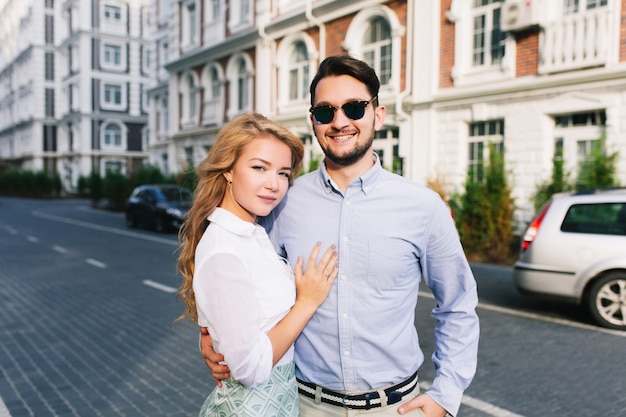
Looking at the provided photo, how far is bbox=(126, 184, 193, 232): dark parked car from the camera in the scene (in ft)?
59.2

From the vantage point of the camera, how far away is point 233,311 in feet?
5.31

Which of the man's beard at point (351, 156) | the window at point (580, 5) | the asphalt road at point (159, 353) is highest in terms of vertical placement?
the window at point (580, 5)

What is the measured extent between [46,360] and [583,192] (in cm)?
660

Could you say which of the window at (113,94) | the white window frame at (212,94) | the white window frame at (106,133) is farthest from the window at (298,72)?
the window at (113,94)

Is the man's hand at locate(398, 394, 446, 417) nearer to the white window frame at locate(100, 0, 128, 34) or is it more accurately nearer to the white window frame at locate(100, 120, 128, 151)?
the white window frame at locate(100, 120, 128, 151)

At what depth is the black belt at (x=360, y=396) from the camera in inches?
72.9

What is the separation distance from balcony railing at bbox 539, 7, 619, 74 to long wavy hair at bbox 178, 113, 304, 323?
11952mm

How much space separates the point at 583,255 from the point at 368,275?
554 cm

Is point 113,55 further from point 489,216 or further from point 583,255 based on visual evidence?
point 583,255

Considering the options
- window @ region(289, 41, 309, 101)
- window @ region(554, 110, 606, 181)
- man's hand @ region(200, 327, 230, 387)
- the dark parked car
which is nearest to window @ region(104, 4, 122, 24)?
window @ region(289, 41, 309, 101)

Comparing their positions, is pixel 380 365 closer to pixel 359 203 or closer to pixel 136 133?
pixel 359 203

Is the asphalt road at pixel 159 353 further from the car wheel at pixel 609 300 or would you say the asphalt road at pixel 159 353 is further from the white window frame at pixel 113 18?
the white window frame at pixel 113 18

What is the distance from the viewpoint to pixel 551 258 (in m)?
6.63

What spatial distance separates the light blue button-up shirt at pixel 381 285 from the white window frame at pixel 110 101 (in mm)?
57416
